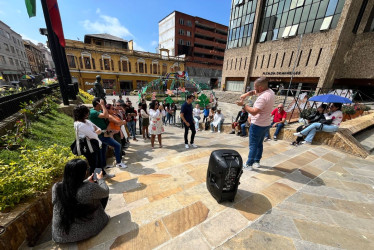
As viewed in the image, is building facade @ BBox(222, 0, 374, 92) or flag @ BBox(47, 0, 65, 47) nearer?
flag @ BBox(47, 0, 65, 47)

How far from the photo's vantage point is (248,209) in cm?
211

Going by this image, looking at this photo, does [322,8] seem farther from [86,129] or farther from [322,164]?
[86,129]

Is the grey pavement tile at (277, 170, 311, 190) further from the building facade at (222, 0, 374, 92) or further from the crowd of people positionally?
the building facade at (222, 0, 374, 92)

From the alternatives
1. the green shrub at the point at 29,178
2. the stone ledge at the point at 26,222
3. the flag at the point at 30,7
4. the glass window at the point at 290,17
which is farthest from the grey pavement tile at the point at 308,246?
the glass window at the point at 290,17

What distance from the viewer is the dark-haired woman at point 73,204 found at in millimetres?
1578

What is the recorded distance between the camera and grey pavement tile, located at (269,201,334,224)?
1.97 meters

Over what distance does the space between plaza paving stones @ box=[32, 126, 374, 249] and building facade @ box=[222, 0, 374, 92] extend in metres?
20.7

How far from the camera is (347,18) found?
15.5 m

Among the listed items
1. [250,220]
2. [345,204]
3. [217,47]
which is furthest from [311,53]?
[217,47]

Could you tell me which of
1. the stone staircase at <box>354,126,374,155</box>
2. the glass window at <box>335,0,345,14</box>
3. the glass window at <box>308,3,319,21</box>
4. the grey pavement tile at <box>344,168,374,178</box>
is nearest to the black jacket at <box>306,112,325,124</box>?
the stone staircase at <box>354,126,374,155</box>

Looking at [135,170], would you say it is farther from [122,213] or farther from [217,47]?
[217,47]

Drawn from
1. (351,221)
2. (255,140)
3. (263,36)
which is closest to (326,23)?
(263,36)

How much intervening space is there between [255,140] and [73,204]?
3.02m

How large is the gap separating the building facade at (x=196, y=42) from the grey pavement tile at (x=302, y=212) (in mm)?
37600
